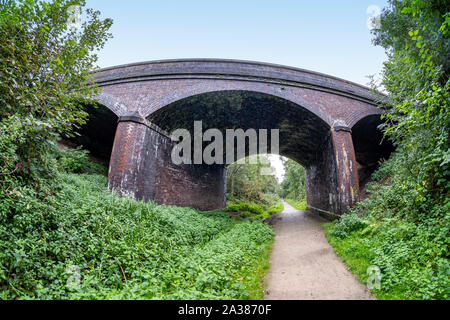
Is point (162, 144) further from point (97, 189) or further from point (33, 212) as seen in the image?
point (33, 212)

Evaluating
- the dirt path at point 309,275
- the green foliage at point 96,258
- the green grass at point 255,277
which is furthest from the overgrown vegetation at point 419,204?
the green foliage at point 96,258

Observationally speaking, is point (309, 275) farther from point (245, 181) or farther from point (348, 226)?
point (245, 181)

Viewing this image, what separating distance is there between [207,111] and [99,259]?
762 centimetres

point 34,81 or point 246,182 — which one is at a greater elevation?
point 246,182

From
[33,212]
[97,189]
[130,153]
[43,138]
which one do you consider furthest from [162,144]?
[33,212]

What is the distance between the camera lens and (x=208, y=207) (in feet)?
44.5

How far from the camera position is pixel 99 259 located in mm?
3279

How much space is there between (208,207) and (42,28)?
11.6 m

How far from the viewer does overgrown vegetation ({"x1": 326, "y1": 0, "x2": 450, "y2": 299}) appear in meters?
3.04

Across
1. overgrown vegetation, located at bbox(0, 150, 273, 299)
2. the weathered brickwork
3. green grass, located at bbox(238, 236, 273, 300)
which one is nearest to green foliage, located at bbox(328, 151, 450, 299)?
green grass, located at bbox(238, 236, 273, 300)

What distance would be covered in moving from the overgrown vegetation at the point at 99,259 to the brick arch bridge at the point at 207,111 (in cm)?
357

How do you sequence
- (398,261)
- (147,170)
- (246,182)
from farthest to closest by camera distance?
(246,182) < (147,170) < (398,261)

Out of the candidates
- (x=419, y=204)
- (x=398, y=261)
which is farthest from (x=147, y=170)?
(x=419, y=204)

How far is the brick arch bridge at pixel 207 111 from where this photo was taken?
801 centimetres
